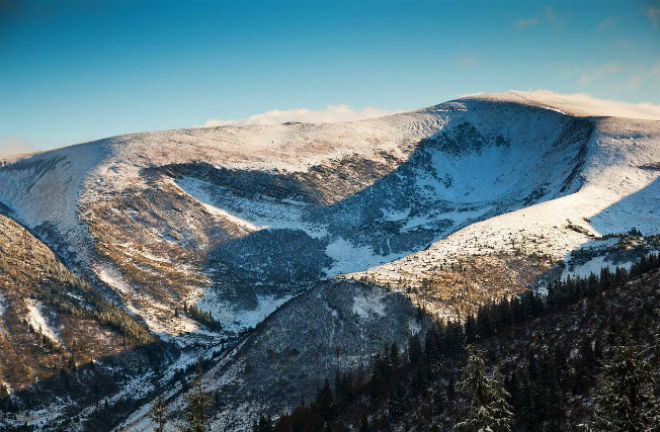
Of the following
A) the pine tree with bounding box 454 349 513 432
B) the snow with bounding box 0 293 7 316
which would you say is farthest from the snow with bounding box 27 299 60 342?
the pine tree with bounding box 454 349 513 432

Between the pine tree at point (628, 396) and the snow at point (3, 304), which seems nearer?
the pine tree at point (628, 396)

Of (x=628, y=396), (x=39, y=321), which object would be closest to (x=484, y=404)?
(x=628, y=396)

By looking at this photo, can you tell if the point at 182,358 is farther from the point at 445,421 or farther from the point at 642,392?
the point at 642,392

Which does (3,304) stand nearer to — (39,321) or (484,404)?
(39,321)

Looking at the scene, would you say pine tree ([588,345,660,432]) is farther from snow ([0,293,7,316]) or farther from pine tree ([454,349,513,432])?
snow ([0,293,7,316])

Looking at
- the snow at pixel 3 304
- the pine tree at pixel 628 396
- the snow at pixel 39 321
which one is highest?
the pine tree at pixel 628 396

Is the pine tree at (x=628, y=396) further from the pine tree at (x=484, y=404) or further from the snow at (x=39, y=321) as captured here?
the snow at (x=39, y=321)

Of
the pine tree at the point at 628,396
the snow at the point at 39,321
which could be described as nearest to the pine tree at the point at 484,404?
the pine tree at the point at 628,396
